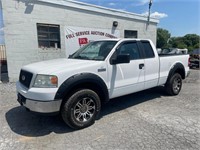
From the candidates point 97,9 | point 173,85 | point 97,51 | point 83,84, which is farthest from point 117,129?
point 97,9

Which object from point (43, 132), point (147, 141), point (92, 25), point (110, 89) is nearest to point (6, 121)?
point (43, 132)

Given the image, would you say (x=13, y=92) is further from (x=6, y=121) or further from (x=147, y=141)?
(x=147, y=141)

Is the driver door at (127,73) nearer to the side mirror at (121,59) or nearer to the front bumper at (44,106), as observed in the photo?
the side mirror at (121,59)

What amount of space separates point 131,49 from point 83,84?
175 cm

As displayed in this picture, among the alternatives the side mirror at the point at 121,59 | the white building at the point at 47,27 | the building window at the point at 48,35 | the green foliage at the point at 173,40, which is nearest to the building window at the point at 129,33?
the white building at the point at 47,27

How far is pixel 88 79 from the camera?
3.64 m

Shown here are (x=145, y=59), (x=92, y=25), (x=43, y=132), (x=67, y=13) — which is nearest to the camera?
(x=43, y=132)

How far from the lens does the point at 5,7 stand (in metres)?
7.25

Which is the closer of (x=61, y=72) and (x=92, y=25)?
(x=61, y=72)

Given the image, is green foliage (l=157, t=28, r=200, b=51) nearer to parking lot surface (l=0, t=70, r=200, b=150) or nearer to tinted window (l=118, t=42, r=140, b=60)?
tinted window (l=118, t=42, r=140, b=60)

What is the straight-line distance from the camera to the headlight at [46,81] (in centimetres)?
329

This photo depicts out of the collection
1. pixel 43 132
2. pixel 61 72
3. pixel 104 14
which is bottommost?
pixel 43 132

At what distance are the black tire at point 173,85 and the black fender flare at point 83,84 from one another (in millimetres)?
2730

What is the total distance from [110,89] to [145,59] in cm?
143
